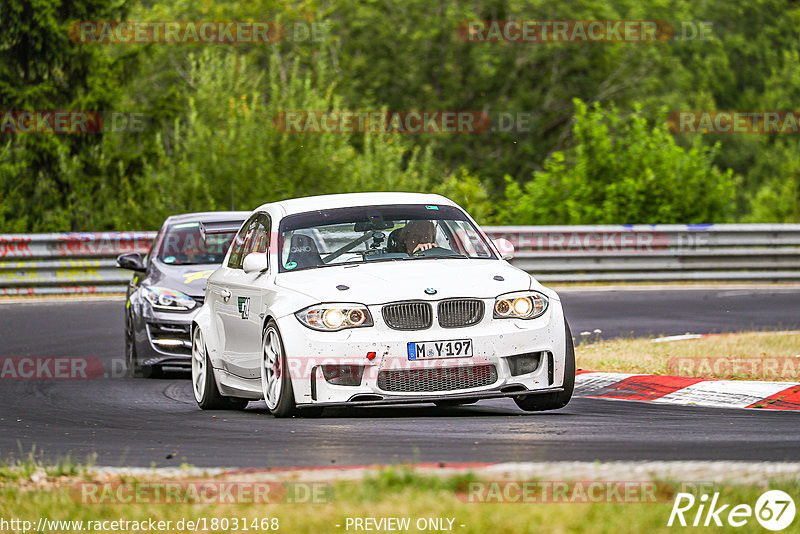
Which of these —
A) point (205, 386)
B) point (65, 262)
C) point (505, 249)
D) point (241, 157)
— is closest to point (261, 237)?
point (205, 386)

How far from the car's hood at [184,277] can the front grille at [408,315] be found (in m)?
4.83

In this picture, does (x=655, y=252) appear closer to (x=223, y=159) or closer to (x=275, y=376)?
(x=223, y=159)

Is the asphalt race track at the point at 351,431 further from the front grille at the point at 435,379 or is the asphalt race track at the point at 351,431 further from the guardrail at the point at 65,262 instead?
the guardrail at the point at 65,262

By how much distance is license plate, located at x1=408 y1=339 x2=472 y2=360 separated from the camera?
28.4 feet

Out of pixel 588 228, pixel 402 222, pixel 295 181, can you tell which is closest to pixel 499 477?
pixel 402 222

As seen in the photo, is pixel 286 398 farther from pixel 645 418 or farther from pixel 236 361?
pixel 645 418

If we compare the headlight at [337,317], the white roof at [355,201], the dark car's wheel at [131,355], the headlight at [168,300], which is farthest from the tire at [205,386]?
the dark car's wheel at [131,355]

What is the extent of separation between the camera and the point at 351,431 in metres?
8.24

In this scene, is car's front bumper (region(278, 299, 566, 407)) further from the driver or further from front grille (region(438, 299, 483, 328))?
the driver

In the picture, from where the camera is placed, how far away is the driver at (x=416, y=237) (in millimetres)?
9773

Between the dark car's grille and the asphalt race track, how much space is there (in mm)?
336

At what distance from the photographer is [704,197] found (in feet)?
93.3

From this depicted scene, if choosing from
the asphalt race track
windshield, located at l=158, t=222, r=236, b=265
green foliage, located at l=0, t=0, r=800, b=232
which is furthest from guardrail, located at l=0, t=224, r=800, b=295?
the asphalt race track

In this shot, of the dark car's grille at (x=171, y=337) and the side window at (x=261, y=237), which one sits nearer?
the side window at (x=261, y=237)
